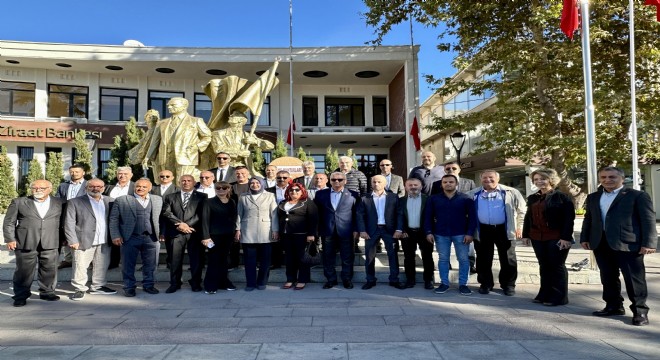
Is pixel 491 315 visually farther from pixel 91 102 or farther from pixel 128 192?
pixel 91 102

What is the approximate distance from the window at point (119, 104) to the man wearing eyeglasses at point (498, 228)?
A: 71.0ft

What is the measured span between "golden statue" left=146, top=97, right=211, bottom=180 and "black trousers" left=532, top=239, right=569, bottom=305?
605 centimetres

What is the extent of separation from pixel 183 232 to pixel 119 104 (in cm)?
2015

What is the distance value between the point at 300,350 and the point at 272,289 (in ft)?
9.02

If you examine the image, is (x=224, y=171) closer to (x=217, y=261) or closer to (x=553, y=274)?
(x=217, y=261)

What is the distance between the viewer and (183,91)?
24.0 metres

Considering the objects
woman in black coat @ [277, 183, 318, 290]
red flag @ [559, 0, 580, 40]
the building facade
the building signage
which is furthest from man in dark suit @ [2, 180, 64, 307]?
the building signage

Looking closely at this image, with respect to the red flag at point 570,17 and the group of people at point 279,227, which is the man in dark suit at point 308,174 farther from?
the red flag at point 570,17

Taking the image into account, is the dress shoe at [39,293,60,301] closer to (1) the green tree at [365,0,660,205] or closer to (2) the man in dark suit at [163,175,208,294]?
(2) the man in dark suit at [163,175,208,294]

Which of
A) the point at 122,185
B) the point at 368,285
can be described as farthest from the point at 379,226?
the point at 122,185

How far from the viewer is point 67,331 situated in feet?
14.6

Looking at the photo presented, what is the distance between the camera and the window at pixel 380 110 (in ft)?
83.3

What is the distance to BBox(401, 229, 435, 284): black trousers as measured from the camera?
21.0 feet

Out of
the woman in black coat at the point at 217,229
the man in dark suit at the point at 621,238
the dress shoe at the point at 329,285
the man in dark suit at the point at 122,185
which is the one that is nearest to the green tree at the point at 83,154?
the man in dark suit at the point at 122,185
